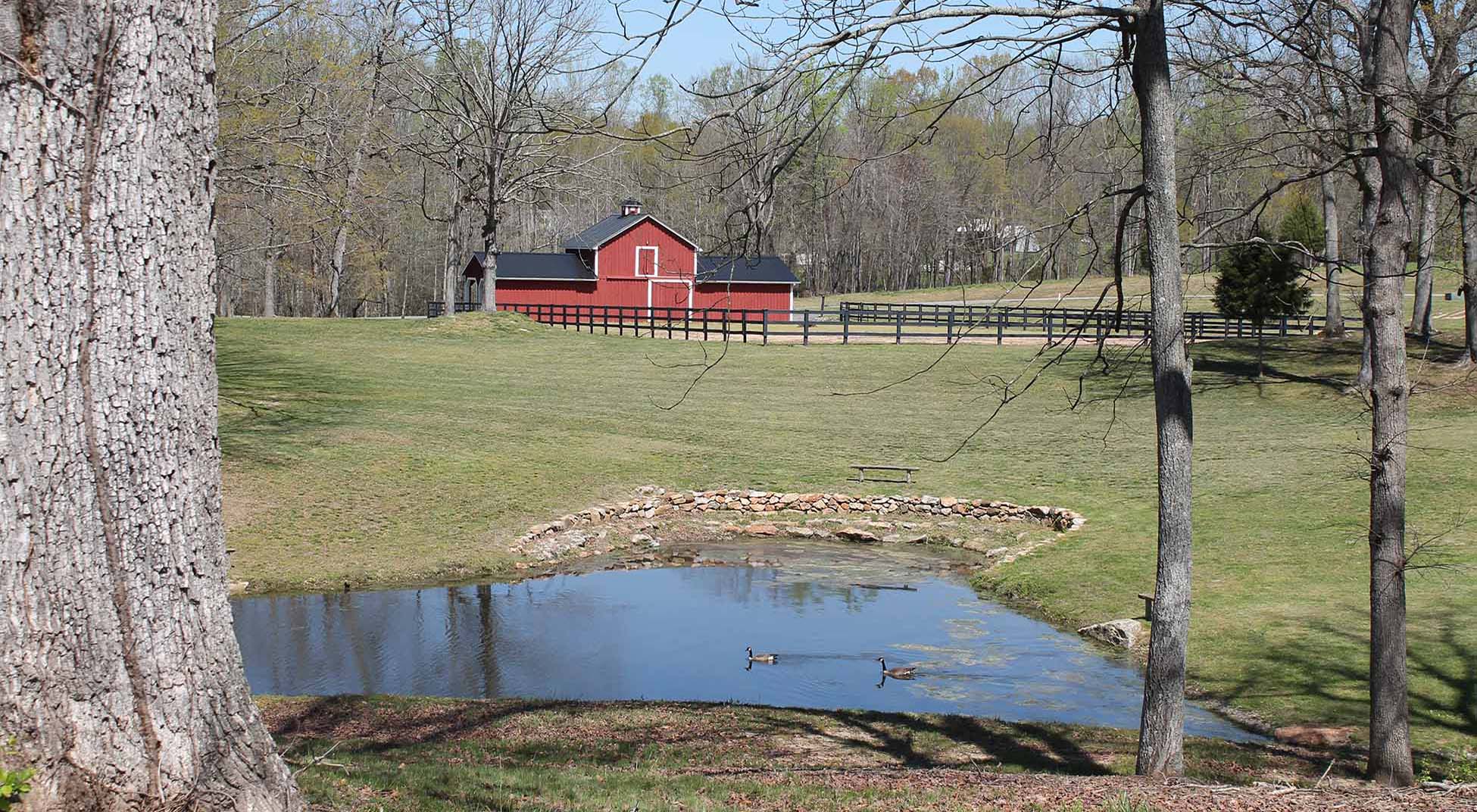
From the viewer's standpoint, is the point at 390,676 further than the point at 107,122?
Yes

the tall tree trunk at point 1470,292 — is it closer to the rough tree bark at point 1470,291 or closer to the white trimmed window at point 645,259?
the rough tree bark at point 1470,291

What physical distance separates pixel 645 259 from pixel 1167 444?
142 feet

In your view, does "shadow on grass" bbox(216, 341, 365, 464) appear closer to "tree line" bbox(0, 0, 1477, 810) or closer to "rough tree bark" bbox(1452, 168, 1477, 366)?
"tree line" bbox(0, 0, 1477, 810)

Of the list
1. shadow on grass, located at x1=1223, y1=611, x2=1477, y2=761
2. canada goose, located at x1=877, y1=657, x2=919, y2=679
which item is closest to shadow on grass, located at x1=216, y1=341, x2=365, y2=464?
canada goose, located at x1=877, y1=657, x2=919, y2=679

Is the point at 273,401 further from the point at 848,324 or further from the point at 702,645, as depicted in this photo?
the point at 848,324

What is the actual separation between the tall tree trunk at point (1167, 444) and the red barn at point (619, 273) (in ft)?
135

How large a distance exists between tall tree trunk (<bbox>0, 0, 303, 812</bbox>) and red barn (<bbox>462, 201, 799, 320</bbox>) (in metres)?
44.1

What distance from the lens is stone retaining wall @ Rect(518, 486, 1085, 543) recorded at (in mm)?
18969

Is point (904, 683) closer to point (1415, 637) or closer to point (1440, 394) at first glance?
point (1415, 637)

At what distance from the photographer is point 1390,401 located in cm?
770

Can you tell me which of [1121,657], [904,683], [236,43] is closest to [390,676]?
[904,683]

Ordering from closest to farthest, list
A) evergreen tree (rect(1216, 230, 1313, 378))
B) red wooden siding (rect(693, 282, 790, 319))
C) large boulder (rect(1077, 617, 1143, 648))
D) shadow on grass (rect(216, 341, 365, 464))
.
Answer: large boulder (rect(1077, 617, 1143, 648)), shadow on grass (rect(216, 341, 365, 464)), evergreen tree (rect(1216, 230, 1313, 378)), red wooden siding (rect(693, 282, 790, 319))

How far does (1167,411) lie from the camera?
6.88 metres

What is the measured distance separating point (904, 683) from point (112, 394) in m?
9.50
